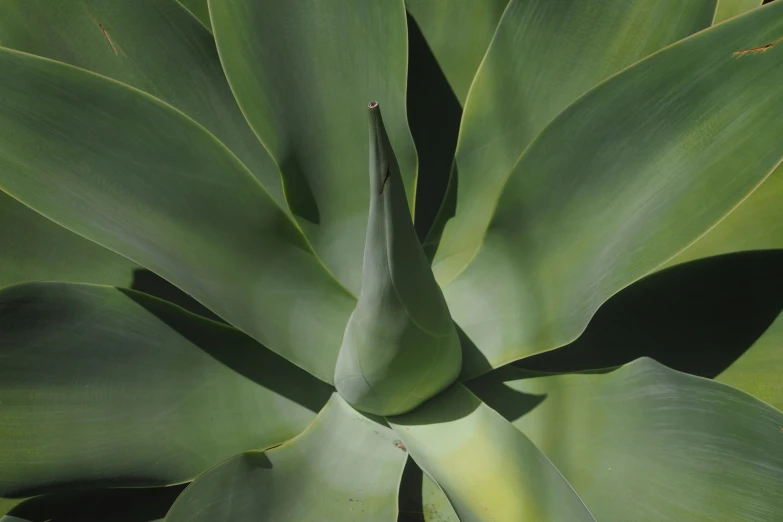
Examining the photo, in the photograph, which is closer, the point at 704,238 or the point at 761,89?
the point at 761,89

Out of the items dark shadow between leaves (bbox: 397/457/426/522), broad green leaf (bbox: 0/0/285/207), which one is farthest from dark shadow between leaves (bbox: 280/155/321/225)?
dark shadow between leaves (bbox: 397/457/426/522)

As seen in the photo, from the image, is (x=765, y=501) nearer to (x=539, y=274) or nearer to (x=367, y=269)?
(x=539, y=274)

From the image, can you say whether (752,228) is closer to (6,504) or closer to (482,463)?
(482,463)

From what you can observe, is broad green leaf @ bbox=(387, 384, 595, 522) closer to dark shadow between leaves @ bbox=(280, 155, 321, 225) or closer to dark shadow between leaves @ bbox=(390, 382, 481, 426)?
dark shadow between leaves @ bbox=(390, 382, 481, 426)

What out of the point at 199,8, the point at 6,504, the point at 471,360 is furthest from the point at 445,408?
the point at 199,8

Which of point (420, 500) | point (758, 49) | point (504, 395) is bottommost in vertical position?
point (420, 500)

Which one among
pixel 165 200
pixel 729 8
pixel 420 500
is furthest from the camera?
pixel 729 8

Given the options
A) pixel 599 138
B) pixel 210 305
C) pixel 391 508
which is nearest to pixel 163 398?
pixel 210 305
